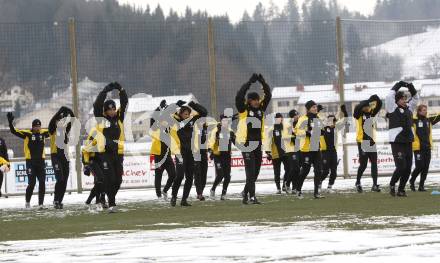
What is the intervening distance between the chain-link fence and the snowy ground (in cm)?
1445

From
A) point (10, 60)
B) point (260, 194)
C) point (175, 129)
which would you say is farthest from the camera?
point (10, 60)

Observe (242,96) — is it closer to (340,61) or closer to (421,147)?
(421,147)

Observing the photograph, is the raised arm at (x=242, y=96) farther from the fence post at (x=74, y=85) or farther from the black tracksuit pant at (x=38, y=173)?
the fence post at (x=74, y=85)

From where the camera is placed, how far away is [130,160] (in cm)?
2750

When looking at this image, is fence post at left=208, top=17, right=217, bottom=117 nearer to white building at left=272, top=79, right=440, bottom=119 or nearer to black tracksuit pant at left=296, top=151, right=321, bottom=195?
white building at left=272, top=79, right=440, bottom=119

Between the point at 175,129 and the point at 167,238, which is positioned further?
the point at 175,129

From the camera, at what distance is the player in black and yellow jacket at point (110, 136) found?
56.2 ft

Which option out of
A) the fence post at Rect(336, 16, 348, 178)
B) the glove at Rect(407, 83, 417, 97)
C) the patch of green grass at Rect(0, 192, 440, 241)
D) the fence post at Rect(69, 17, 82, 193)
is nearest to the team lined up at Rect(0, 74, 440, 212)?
the glove at Rect(407, 83, 417, 97)

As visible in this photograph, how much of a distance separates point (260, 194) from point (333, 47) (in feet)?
26.8

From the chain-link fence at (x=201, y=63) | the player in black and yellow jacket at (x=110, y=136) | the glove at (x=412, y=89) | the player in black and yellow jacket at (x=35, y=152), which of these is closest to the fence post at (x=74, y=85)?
the chain-link fence at (x=201, y=63)

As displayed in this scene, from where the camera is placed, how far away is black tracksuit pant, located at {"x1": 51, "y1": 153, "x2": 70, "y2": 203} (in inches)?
792

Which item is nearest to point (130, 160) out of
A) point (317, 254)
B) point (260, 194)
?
point (260, 194)

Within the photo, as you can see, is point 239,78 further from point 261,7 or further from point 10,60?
point 261,7

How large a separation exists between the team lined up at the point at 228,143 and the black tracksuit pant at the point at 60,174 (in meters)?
0.02
